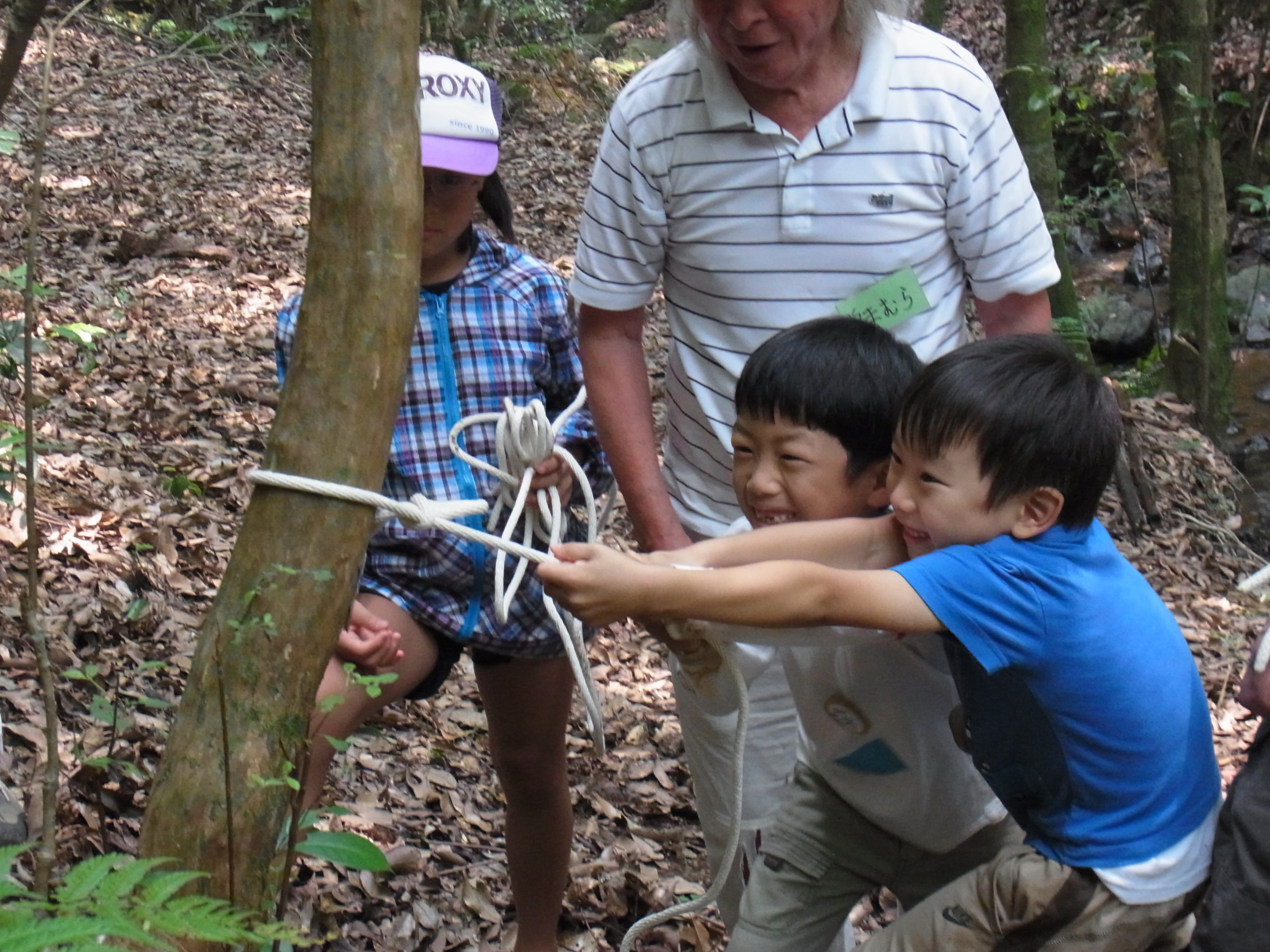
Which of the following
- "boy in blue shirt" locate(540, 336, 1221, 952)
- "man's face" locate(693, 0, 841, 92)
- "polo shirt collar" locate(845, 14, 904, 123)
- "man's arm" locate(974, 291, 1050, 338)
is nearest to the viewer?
"boy in blue shirt" locate(540, 336, 1221, 952)

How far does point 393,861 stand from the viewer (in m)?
3.23

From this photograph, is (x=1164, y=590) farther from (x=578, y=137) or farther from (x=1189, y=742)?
(x=578, y=137)

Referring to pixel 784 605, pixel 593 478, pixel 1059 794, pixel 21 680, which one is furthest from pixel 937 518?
pixel 21 680

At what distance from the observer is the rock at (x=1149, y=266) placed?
11.1m

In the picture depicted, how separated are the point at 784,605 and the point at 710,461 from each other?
0.91 meters

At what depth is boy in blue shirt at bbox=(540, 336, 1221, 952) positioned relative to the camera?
1.59 meters

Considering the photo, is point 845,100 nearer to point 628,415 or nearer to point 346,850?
point 628,415

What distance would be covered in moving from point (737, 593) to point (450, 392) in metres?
1.08

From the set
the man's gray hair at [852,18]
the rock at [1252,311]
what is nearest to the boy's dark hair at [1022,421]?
the man's gray hair at [852,18]

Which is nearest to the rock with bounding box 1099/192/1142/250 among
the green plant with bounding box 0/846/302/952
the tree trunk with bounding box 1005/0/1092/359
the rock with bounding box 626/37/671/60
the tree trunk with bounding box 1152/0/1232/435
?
the tree trunk with bounding box 1152/0/1232/435

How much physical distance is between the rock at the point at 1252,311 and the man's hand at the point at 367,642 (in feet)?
31.3

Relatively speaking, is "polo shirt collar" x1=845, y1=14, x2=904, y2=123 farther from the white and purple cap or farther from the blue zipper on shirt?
the blue zipper on shirt

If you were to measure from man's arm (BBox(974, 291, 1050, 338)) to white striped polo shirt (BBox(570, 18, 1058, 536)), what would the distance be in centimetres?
4

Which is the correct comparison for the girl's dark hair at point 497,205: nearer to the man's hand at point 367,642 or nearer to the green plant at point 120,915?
the man's hand at point 367,642
